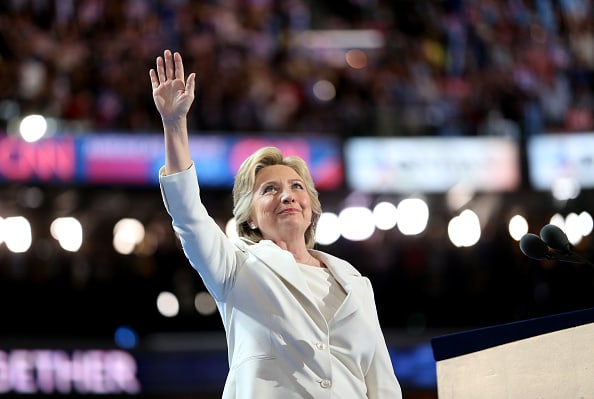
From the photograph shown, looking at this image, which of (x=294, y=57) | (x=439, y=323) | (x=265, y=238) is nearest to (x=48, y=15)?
(x=294, y=57)

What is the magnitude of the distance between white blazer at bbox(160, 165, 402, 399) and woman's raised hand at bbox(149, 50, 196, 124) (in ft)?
0.57

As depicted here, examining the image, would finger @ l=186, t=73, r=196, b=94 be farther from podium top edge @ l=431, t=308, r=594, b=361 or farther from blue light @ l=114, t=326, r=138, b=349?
blue light @ l=114, t=326, r=138, b=349

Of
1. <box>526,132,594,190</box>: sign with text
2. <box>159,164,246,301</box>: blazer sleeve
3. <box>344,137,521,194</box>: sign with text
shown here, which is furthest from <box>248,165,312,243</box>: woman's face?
<box>526,132,594,190</box>: sign with text

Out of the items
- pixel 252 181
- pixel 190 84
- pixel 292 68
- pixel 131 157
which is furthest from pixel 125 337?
pixel 190 84

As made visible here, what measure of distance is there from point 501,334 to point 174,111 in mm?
1203

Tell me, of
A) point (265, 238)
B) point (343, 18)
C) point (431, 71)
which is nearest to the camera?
point (265, 238)

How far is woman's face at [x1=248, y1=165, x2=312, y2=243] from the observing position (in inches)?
131

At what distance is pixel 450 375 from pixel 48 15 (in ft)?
34.4

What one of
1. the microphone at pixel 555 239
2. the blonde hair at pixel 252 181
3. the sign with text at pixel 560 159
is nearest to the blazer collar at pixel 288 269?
the blonde hair at pixel 252 181

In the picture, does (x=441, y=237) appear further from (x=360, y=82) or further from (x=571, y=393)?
(x=571, y=393)

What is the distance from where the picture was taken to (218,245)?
9.98 feet

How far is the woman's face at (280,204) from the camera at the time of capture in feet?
10.9

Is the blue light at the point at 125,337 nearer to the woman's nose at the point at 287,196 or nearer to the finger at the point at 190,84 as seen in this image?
the woman's nose at the point at 287,196

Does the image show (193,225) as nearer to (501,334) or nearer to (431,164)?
(501,334)
